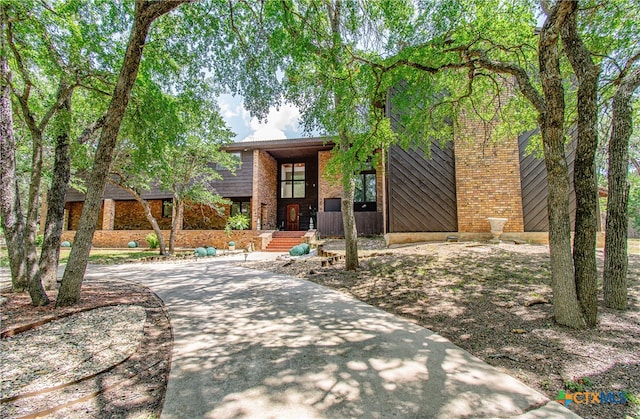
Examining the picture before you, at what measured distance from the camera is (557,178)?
318cm

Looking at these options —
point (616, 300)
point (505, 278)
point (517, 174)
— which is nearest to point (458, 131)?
point (505, 278)

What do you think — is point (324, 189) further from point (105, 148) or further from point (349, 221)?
point (105, 148)

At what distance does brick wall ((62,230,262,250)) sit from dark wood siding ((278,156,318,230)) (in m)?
3.80

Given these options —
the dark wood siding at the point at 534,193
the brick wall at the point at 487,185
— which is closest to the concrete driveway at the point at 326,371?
the brick wall at the point at 487,185

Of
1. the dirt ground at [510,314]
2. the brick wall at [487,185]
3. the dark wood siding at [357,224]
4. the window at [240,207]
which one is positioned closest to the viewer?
the dirt ground at [510,314]

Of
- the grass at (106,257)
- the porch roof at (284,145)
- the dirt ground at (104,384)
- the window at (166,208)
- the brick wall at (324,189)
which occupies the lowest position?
the grass at (106,257)

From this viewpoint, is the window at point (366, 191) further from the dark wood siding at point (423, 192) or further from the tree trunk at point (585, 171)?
the tree trunk at point (585, 171)

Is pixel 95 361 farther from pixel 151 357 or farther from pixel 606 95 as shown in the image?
pixel 606 95

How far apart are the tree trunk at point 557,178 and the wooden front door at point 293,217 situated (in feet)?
50.9

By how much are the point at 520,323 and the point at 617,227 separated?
1838 millimetres

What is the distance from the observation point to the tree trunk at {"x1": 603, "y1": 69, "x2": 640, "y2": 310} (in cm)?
350

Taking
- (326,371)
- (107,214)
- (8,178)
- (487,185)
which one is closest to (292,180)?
(107,214)

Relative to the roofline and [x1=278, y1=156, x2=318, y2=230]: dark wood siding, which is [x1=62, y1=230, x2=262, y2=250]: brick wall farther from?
the roofline

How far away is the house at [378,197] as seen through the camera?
9375 millimetres
